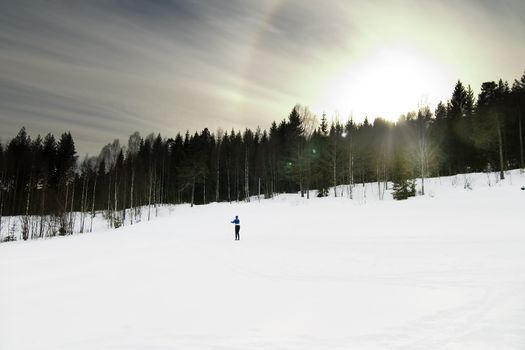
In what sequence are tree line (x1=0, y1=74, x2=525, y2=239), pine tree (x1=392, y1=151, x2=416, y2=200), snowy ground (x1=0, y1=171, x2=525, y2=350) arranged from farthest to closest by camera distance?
tree line (x1=0, y1=74, x2=525, y2=239)
pine tree (x1=392, y1=151, x2=416, y2=200)
snowy ground (x1=0, y1=171, x2=525, y2=350)

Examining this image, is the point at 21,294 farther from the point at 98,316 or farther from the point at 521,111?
the point at 521,111

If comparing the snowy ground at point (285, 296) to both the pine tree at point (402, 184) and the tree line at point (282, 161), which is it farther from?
the tree line at point (282, 161)

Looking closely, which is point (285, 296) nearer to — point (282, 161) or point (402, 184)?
point (402, 184)

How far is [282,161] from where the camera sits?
53.6m

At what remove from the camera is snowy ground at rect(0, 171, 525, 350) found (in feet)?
17.1

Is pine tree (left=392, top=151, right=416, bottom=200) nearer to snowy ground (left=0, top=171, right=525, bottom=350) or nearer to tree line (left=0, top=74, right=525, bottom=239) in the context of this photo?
tree line (left=0, top=74, right=525, bottom=239)

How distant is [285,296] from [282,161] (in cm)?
4650

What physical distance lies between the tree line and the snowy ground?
76.9 feet

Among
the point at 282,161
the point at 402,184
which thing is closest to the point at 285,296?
the point at 402,184

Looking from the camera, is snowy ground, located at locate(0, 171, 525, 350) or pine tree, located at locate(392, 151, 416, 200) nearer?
snowy ground, located at locate(0, 171, 525, 350)

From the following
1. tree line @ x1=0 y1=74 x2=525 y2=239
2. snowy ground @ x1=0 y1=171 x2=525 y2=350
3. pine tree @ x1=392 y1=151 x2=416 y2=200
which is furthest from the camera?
tree line @ x1=0 y1=74 x2=525 y2=239

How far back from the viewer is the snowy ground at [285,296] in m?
5.21

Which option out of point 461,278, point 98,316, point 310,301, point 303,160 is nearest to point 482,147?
point 303,160

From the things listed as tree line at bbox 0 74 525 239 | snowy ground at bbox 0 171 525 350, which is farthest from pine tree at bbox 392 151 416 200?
snowy ground at bbox 0 171 525 350
